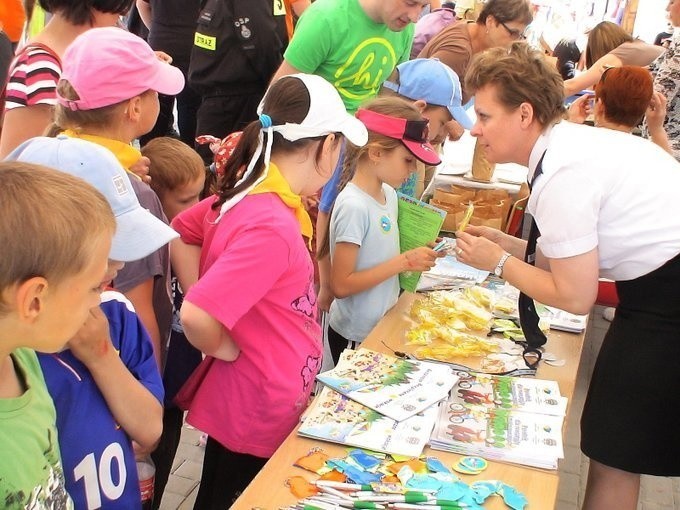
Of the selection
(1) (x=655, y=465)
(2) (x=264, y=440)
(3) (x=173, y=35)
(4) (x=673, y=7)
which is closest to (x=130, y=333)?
(2) (x=264, y=440)

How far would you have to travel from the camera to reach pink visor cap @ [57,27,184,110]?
1.73m

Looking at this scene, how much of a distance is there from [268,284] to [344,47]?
1.51 m

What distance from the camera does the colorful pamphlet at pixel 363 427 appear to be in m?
1.62

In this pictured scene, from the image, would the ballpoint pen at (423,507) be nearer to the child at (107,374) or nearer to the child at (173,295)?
the child at (107,374)

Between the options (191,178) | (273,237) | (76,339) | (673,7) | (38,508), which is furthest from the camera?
(673,7)

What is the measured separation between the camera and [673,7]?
14.9ft

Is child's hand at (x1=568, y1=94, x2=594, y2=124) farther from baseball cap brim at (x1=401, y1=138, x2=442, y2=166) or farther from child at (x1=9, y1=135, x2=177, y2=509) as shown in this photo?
child at (x1=9, y1=135, x2=177, y2=509)

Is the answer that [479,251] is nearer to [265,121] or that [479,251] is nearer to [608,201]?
[608,201]

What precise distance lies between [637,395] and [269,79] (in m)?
2.21

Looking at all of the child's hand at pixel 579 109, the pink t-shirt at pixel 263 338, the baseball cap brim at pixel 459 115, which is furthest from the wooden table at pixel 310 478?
the child's hand at pixel 579 109

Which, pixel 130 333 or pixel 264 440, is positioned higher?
pixel 130 333

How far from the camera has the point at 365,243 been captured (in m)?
2.42

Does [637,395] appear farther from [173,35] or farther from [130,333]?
[173,35]

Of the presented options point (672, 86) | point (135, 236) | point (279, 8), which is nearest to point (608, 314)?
point (672, 86)
